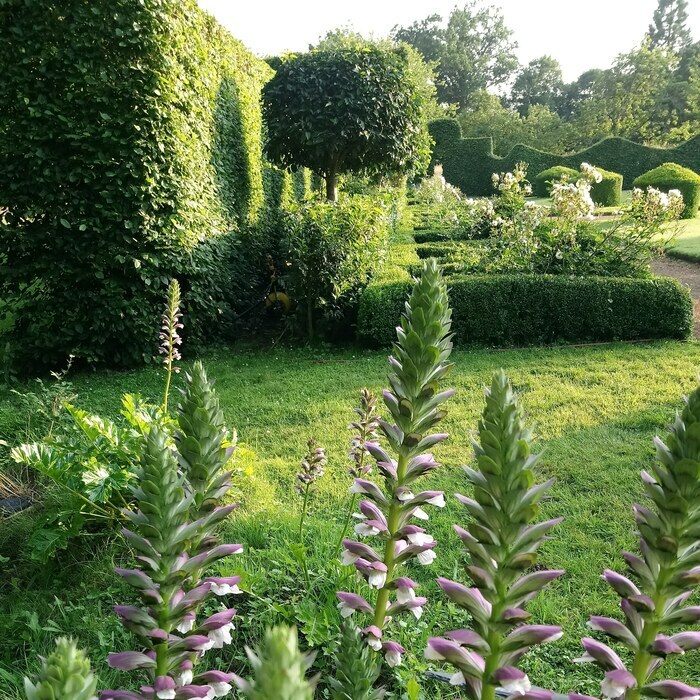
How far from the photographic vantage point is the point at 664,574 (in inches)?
28.0

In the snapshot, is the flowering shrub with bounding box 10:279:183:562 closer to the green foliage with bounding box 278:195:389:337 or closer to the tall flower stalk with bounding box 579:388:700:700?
the tall flower stalk with bounding box 579:388:700:700

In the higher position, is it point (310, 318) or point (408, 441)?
point (408, 441)

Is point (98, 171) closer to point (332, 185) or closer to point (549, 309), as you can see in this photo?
point (332, 185)

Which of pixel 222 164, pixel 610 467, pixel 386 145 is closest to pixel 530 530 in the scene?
pixel 610 467

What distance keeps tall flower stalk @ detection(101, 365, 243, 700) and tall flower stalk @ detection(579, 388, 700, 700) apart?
0.54 m

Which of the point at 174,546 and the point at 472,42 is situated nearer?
the point at 174,546

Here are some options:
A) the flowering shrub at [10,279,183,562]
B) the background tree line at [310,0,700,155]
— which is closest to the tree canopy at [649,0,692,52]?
the background tree line at [310,0,700,155]

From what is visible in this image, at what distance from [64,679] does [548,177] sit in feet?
94.1

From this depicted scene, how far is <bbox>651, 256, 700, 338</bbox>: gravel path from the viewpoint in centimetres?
1038

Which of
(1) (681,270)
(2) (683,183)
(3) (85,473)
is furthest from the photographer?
(2) (683,183)

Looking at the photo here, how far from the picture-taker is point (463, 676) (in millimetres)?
736

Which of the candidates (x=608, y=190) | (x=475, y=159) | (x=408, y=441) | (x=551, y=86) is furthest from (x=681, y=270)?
(x=551, y=86)

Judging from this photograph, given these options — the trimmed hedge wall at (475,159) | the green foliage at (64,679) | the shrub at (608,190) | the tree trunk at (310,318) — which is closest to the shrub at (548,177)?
the shrub at (608,190)

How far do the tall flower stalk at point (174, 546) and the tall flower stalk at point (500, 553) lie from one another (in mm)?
325
